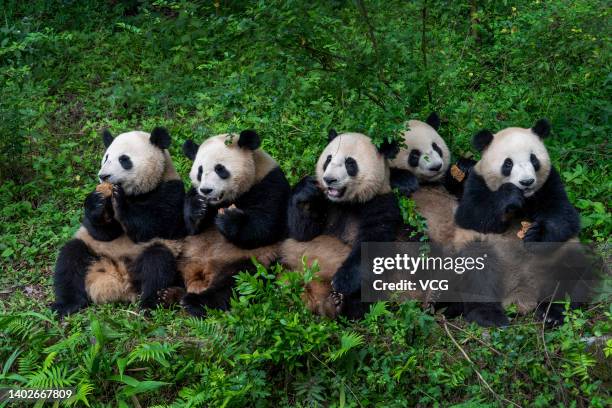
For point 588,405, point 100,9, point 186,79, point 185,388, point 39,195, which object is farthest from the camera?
point 100,9

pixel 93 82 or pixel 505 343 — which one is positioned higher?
pixel 93 82

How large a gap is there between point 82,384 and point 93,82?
6066 mm

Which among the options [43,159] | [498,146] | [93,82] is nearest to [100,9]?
[93,82]

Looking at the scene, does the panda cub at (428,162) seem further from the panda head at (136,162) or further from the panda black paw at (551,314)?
the panda head at (136,162)

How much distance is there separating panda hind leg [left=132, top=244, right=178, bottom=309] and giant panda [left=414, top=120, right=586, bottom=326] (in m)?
2.44

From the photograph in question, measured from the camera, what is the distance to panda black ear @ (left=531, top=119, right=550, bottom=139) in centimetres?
666

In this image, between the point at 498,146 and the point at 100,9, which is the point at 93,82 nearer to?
the point at 100,9

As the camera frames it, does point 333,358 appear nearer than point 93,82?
Yes

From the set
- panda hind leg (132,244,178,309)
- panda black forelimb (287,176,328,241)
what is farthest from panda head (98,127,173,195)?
panda black forelimb (287,176,328,241)

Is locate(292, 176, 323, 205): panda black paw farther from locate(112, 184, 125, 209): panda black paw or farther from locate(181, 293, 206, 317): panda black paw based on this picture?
locate(112, 184, 125, 209): panda black paw

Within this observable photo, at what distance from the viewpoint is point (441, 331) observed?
6.05 metres

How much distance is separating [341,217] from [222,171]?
3.85ft

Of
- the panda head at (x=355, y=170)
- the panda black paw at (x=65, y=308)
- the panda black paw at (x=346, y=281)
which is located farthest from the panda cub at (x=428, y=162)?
the panda black paw at (x=65, y=308)

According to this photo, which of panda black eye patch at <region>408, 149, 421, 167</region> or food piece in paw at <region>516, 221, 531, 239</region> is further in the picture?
panda black eye patch at <region>408, 149, 421, 167</region>
